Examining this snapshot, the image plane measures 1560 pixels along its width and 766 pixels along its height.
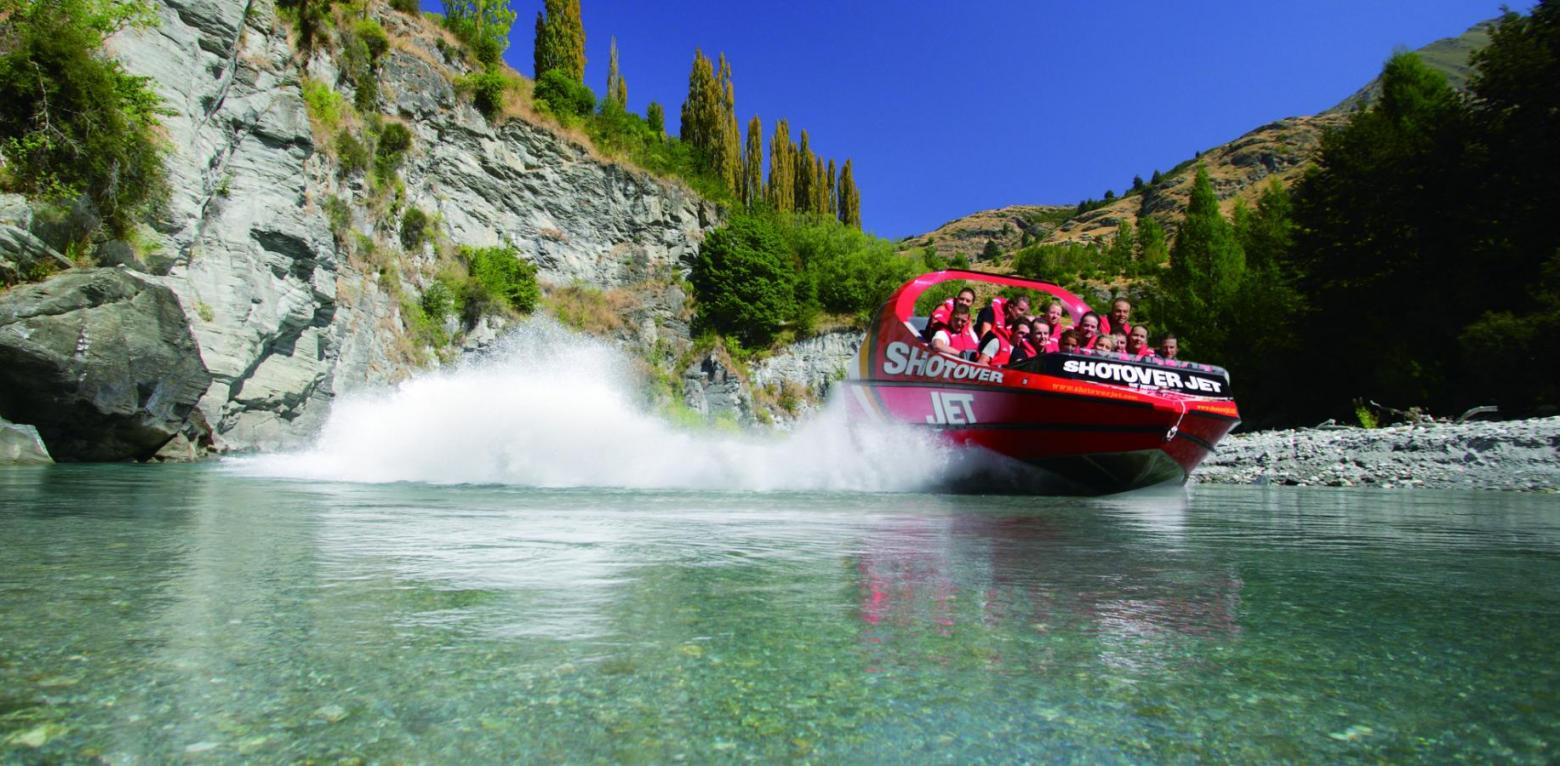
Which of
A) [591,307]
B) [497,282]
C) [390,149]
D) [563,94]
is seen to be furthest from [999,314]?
[563,94]

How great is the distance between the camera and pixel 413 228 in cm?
2877

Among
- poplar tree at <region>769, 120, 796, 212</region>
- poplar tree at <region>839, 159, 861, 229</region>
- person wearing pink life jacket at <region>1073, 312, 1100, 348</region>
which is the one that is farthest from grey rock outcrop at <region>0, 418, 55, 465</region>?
poplar tree at <region>839, 159, 861, 229</region>

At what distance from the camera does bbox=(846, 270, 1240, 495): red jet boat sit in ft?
27.3

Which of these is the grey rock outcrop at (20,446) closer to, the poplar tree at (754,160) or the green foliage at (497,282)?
the green foliage at (497,282)

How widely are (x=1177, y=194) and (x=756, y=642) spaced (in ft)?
503

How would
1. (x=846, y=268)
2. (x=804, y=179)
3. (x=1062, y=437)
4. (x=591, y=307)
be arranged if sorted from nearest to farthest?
(x=1062, y=437), (x=591, y=307), (x=846, y=268), (x=804, y=179)

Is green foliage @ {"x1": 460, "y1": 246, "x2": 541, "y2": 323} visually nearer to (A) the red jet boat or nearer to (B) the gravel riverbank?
(A) the red jet boat

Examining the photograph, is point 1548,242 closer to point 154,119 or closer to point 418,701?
point 418,701

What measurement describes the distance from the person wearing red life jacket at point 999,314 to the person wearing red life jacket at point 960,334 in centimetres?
35

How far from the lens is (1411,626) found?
2049mm

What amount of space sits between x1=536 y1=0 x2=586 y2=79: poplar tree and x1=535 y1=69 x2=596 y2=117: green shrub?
6.54 feet

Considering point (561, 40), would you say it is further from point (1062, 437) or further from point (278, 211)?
point (1062, 437)

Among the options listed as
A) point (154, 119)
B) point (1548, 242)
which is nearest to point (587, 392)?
point (154, 119)

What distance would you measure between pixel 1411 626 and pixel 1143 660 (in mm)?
904
